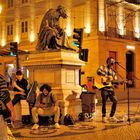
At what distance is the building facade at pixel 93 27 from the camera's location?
29922mm

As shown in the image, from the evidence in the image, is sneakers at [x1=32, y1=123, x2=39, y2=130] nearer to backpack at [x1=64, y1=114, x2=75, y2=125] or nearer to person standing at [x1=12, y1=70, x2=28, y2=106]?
backpack at [x1=64, y1=114, x2=75, y2=125]

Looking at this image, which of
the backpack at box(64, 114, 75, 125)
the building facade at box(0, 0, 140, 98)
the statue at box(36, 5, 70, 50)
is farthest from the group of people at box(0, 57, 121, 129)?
the building facade at box(0, 0, 140, 98)

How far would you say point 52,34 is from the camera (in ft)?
35.2

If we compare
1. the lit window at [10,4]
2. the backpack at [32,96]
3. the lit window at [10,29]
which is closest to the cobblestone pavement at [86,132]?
the backpack at [32,96]

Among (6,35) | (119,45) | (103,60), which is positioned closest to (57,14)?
(103,60)

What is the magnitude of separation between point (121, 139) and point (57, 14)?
16.0 ft

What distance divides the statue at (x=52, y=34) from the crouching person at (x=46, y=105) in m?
1.90

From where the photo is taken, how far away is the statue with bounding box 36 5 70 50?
10.8 m

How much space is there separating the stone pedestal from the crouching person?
28.2 inches

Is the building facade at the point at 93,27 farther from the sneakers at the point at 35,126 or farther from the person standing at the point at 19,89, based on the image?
the sneakers at the point at 35,126

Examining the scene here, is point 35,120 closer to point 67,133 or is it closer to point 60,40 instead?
point 67,133

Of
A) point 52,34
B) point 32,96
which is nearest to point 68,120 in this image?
point 32,96

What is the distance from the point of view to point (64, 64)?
412 inches

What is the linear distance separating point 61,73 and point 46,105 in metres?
1.34
